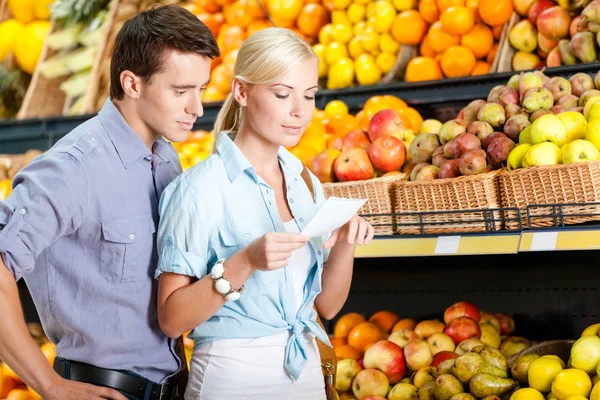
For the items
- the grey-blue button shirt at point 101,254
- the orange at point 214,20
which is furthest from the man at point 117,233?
the orange at point 214,20

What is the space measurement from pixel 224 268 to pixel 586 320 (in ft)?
5.53

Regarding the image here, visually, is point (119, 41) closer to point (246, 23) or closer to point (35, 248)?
point (35, 248)

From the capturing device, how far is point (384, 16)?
359 cm

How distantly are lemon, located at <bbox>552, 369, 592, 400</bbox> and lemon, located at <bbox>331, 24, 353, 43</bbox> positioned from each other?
212 centimetres

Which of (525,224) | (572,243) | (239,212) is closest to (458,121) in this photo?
(525,224)

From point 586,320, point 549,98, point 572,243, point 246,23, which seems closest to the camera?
point 572,243

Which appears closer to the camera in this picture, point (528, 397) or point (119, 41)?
point (119, 41)

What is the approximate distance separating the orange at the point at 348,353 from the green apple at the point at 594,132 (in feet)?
3.72

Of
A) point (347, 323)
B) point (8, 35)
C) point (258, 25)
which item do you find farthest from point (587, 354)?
point (8, 35)

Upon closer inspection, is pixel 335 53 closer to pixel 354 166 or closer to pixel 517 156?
pixel 354 166

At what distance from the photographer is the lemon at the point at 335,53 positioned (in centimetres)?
369

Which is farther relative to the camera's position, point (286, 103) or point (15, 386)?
point (15, 386)

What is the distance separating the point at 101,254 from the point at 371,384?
3.85 ft

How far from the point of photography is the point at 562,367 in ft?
7.19
